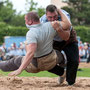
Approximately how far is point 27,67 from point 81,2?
1802 inches

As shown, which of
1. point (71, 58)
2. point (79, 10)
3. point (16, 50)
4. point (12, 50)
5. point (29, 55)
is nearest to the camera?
point (29, 55)

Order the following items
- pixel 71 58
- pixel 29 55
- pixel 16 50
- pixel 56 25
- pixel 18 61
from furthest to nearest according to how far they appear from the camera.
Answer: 1. pixel 16 50
2. pixel 71 58
3. pixel 18 61
4. pixel 56 25
5. pixel 29 55

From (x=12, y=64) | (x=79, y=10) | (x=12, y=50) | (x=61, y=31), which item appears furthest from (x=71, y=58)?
(x=79, y=10)

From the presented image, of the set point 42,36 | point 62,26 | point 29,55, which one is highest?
point 62,26

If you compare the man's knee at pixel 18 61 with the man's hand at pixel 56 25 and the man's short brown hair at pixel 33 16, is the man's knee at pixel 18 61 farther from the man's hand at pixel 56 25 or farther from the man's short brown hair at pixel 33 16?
the man's hand at pixel 56 25

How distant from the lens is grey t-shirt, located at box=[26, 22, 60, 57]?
6.52 meters

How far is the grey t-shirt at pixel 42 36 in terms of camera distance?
6.52 m

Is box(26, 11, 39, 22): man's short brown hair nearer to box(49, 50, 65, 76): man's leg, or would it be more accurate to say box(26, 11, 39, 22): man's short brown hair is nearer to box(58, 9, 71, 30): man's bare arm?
box(58, 9, 71, 30): man's bare arm

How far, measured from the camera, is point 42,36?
6.59m

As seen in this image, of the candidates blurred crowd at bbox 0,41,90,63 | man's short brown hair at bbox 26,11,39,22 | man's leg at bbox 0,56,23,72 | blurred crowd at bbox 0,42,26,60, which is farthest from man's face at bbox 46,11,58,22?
blurred crowd at bbox 0,42,26,60

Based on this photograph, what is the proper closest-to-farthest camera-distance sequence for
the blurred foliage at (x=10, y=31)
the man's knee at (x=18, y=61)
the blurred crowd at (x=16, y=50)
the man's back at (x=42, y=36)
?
the man's back at (x=42, y=36) → the man's knee at (x=18, y=61) → the blurred crowd at (x=16, y=50) → the blurred foliage at (x=10, y=31)

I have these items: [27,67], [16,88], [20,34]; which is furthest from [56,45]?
[20,34]

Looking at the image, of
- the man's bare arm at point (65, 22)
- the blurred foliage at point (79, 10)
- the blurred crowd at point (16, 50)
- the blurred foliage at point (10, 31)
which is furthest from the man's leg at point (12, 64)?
the blurred foliage at point (79, 10)

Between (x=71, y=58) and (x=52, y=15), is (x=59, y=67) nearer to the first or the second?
(x=71, y=58)
